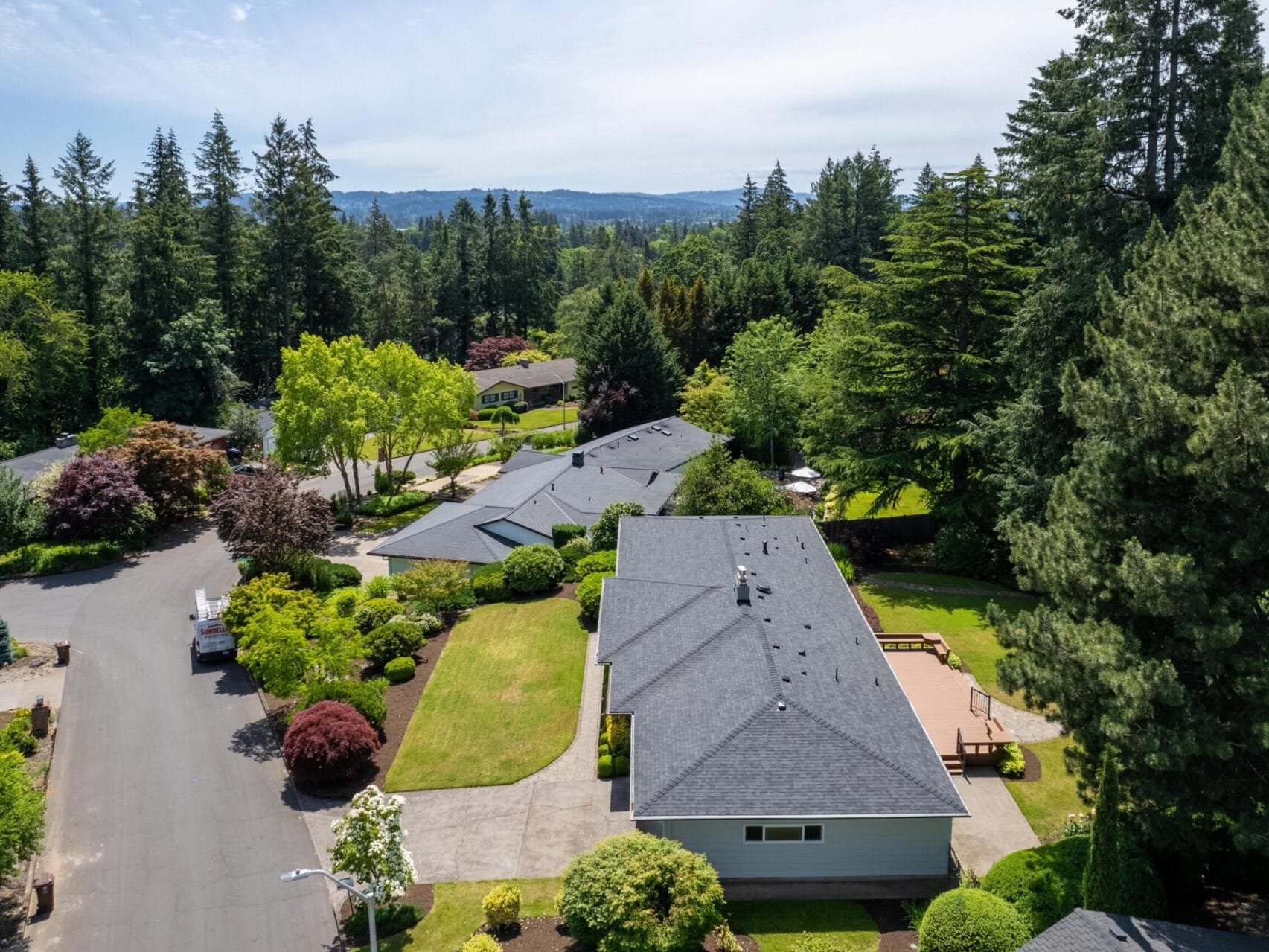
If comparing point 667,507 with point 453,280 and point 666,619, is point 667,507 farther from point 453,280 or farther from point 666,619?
point 453,280

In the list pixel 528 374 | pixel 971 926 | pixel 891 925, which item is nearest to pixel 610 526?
pixel 891 925

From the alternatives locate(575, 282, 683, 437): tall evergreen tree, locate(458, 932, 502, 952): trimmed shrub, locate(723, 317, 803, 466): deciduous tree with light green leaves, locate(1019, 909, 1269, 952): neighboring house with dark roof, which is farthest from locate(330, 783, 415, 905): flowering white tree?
locate(575, 282, 683, 437): tall evergreen tree

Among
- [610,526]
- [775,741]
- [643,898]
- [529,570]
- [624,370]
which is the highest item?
[624,370]

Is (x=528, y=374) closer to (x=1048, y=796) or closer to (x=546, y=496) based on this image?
(x=546, y=496)

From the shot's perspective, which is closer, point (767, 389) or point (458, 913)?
point (458, 913)

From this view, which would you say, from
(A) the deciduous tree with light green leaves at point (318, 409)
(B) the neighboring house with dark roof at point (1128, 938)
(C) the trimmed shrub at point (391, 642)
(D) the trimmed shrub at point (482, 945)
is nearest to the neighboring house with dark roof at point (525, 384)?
(A) the deciduous tree with light green leaves at point (318, 409)

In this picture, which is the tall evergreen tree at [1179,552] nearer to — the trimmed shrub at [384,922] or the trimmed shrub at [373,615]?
the trimmed shrub at [384,922]
